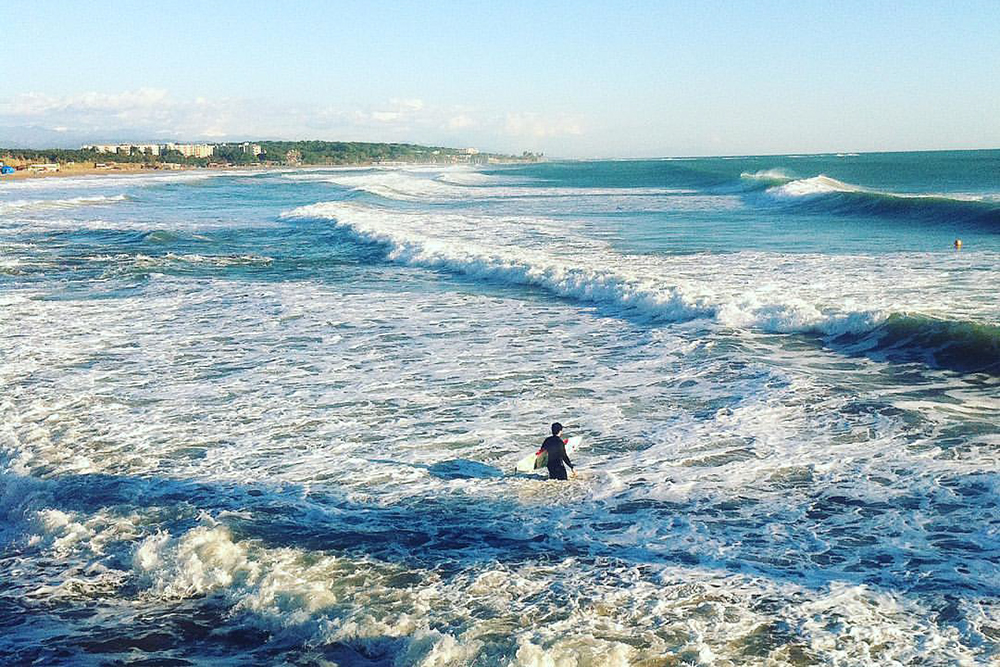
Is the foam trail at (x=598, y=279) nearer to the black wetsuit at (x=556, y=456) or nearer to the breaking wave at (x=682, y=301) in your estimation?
the breaking wave at (x=682, y=301)

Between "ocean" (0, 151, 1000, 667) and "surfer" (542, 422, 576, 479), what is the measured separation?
21cm

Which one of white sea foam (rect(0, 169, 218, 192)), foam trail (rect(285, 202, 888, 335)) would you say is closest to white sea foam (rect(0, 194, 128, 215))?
white sea foam (rect(0, 169, 218, 192))

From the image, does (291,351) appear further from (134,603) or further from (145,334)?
(134,603)

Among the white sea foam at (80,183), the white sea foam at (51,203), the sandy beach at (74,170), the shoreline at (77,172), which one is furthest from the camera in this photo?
the sandy beach at (74,170)

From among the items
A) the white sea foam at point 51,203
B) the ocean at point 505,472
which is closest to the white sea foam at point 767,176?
the white sea foam at point 51,203

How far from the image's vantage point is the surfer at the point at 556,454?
913 centimetres

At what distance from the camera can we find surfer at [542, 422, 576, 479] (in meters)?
9.13

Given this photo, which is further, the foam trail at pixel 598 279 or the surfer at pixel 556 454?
Answer: the foam trail at pixel 598 279

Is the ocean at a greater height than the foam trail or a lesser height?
lesser

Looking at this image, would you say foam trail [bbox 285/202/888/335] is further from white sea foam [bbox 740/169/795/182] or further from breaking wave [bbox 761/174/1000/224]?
white sea foam [bbox 740/169/795/182]

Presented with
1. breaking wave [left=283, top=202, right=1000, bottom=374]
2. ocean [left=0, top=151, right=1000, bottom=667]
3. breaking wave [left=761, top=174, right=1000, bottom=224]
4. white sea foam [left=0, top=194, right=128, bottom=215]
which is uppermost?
breaking wave [left=761, top=174, right=1000, bottom=224]

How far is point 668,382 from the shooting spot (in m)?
13.0

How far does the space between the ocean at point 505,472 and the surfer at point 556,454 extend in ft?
0.67

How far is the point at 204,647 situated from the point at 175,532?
6.84ft
